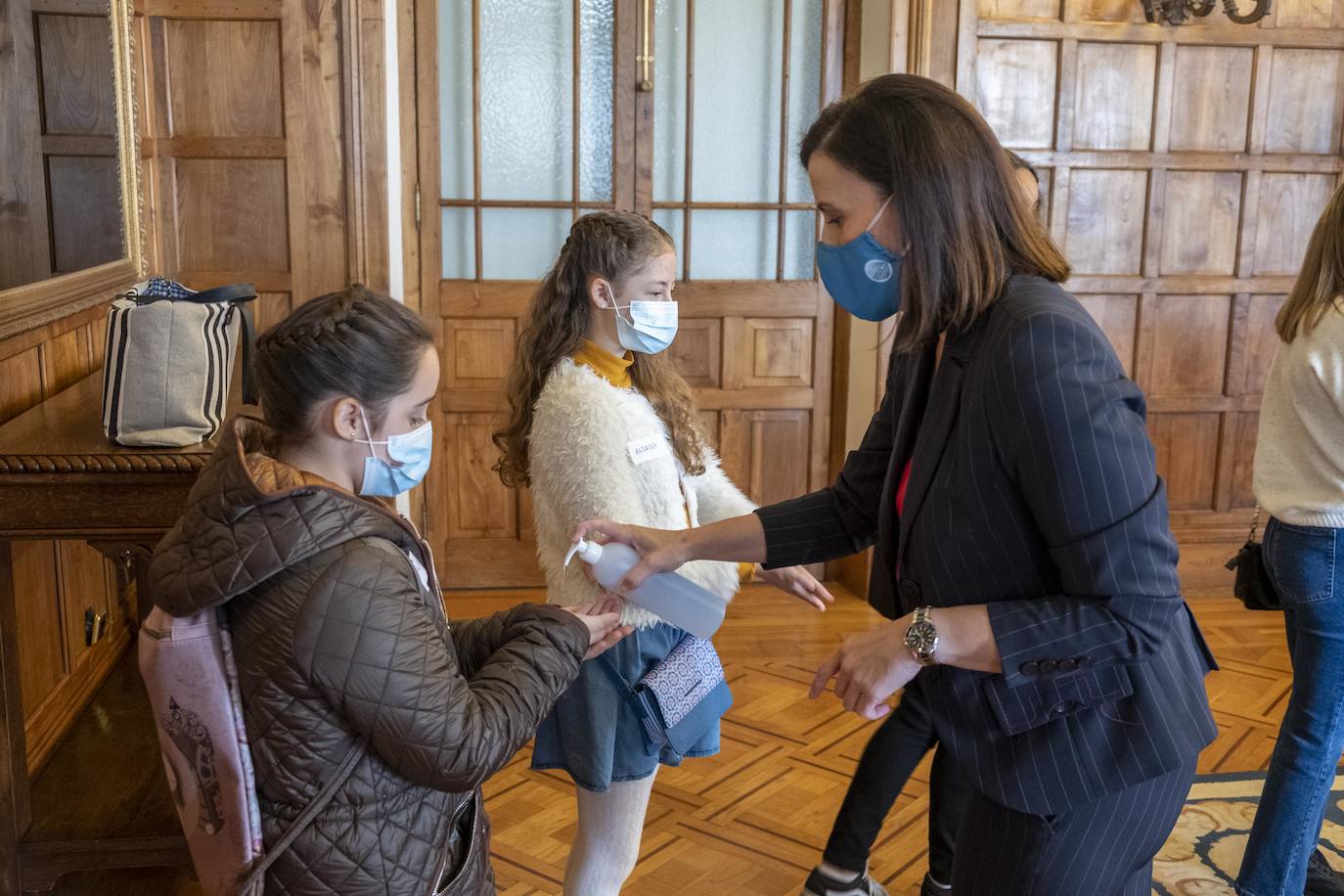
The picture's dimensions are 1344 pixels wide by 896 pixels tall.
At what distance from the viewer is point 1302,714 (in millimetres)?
2480

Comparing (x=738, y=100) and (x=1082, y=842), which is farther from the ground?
(x=738, y=100)

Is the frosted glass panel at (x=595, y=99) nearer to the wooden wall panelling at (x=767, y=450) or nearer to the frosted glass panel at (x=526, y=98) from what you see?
the frosted glass panel at (x=526, y=98)

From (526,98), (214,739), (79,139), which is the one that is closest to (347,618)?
(214,739)

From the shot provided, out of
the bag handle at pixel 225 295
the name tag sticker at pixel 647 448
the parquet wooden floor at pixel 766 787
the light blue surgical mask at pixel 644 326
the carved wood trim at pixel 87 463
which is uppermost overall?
the bag handle at pixel 225 295

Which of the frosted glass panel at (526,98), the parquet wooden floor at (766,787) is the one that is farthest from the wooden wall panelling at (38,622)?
the frosted glass panel at (526,98)

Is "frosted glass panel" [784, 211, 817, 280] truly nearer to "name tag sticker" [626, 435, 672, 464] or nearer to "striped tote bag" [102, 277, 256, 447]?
"name tag sticker" [626, 435, 672, 464]

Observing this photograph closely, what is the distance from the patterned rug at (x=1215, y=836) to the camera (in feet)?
9.22

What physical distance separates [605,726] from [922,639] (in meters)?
0.76

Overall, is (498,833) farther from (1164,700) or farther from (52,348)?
(1164,700)

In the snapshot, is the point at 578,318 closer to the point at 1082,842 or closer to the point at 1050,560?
the point at 1050,560

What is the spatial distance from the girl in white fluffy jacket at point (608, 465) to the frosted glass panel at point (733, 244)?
2.56m

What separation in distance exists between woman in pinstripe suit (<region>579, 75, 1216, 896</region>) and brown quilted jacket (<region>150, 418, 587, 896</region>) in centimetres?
46

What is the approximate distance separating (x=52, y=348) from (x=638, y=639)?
163 centimetres

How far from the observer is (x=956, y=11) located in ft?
14.4
